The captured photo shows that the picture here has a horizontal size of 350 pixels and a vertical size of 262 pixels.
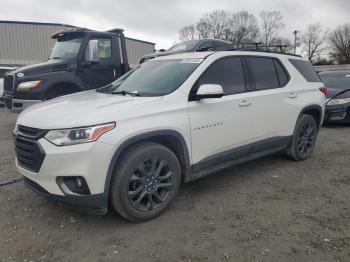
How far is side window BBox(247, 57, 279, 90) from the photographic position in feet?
14.8

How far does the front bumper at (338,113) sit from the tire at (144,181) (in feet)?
21.1

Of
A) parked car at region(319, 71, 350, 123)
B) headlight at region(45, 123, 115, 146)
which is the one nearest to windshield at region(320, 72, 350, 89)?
parked car at region(319, 71, 350, 123)

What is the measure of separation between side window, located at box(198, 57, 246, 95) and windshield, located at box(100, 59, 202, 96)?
0.62ft

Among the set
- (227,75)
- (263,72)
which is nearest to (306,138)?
(263,72)

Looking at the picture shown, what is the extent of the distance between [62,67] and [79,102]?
12.8 feet

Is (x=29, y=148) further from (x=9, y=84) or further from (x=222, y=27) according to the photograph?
(x=222, y=27)

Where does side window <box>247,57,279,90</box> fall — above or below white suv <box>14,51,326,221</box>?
above

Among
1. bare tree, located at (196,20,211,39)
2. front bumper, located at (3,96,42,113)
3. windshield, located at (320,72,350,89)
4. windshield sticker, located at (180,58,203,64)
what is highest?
bare tree, located at (196,20,211,39)

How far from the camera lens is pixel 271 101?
4.59 metres

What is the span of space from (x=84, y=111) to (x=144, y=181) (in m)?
0.90

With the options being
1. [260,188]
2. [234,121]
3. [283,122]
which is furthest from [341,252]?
[283,122]

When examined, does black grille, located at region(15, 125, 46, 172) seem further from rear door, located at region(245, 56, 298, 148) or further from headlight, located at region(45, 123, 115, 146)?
rear door, located at region(245, 56, 298, 148)

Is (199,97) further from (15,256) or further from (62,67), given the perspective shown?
(62,67)

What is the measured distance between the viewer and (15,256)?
2812mm
